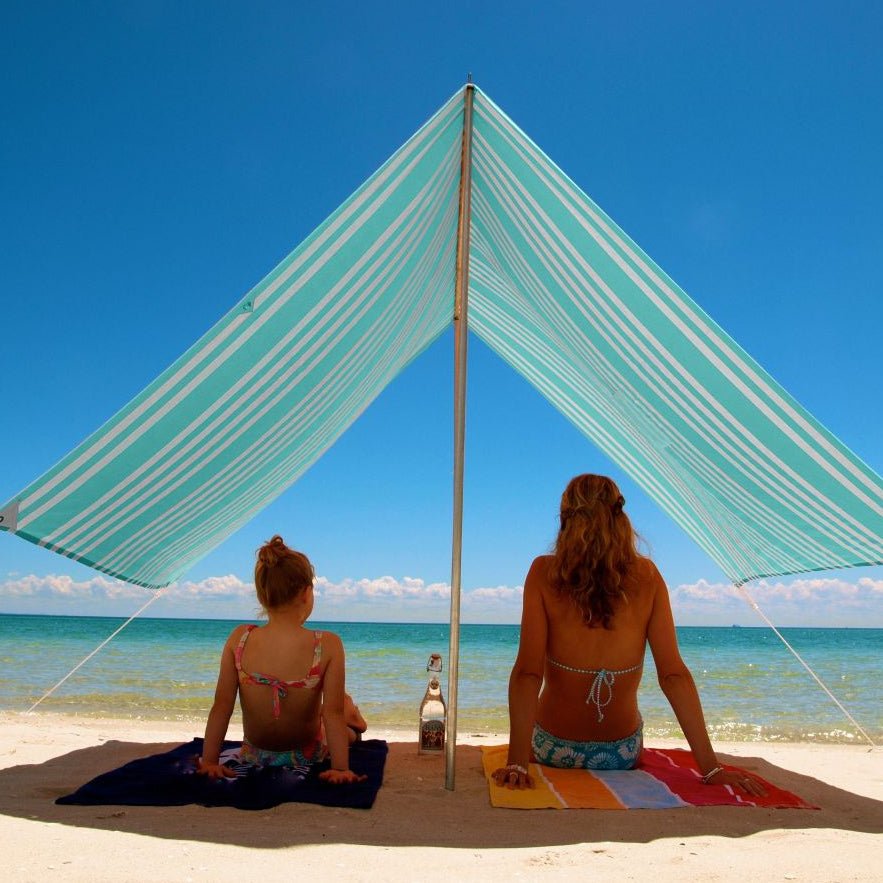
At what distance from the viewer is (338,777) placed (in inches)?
123

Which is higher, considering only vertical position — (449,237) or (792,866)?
(449,237)

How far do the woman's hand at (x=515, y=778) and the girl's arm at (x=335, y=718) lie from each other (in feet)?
1.86

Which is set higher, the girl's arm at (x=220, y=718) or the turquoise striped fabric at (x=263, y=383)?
the turquoise striped fabric at (x=263, y=383)

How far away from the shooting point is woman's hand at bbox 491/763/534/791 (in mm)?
3094

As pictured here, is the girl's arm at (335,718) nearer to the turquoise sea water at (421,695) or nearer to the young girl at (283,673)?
the young girl at (283,673)

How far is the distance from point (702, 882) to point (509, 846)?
1.96 feet

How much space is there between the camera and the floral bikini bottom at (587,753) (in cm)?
343

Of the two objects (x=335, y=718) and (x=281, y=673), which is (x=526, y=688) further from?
(x=281, y=673)

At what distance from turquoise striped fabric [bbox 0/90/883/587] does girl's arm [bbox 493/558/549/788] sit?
1179 millimetres

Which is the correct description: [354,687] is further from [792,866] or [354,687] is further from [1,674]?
[792,866]

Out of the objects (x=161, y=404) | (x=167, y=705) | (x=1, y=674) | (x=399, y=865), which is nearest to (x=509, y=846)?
(x=399, y=865)

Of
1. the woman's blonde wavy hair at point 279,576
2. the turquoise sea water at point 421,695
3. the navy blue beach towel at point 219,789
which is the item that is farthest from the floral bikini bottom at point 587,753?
the turquoise sea water at point 421,695

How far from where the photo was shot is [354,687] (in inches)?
459

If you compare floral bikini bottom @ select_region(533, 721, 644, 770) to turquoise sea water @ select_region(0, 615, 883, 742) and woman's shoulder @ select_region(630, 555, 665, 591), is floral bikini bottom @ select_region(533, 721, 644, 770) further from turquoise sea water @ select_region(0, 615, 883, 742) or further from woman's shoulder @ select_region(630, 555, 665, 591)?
turquoise sea water @ select_region(0, 615, 883, 742)
